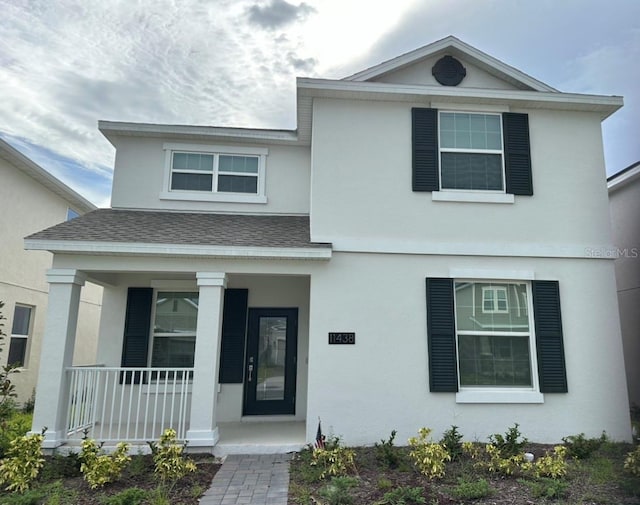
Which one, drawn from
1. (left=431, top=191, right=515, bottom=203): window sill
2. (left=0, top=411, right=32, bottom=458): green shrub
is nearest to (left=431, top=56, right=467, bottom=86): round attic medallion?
(left=431, top=191, right=515, bottom=203): window sill

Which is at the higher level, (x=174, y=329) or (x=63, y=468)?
(x=174, y=329)

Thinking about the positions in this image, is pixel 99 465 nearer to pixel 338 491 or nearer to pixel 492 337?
pixel 338 491

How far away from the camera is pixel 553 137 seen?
7734 mm

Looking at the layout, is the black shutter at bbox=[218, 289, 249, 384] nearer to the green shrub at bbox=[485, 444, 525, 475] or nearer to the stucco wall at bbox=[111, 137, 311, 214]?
the stucco wall at bbox=[111, 137, 311, 214]

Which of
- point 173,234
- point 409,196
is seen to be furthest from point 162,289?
point 409,196

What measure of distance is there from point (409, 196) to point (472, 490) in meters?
4.63

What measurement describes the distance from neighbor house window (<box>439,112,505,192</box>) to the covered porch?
Answer: 2.91 m

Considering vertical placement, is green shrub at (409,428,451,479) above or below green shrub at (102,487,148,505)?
above

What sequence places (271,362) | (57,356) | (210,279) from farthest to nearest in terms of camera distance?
(271,362)
(210,279)
(57,356)

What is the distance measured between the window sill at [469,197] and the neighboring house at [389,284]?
4cm

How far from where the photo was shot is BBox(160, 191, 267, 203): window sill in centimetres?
885

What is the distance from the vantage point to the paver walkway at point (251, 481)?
4.75 meters

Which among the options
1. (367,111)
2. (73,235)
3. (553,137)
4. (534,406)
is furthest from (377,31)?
(534,406)

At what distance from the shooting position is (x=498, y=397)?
6770 mm
